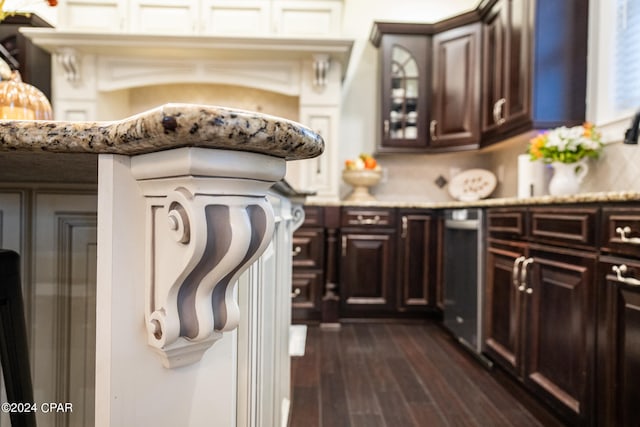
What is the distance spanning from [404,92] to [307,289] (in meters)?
1.72

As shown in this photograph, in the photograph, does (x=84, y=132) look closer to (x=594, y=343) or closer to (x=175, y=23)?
(x=594, y=343)

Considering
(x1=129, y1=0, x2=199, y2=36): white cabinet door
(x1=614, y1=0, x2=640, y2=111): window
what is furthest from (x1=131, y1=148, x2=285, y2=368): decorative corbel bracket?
(x1=129, y1=0, x2=199, y2=36): white cabinet door

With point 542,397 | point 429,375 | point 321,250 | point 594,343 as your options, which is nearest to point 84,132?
point 594,343

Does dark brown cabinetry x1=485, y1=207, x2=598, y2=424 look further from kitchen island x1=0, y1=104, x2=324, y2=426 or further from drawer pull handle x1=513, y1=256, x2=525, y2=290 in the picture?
kitchen island x1=0, y1=104, x2=324, y2=426

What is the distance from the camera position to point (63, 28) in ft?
10.4

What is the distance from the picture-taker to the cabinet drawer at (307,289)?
296cm

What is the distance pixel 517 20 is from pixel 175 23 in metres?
2.45

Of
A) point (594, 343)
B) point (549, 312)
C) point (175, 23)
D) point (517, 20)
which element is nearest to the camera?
point (594, 343)

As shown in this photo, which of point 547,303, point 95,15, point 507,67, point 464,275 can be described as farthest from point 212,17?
→ point 547,303

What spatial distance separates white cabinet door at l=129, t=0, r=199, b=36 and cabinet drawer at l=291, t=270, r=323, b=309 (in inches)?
81.5

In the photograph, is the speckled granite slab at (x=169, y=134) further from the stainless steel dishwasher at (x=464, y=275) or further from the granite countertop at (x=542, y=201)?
the stainless steel dishwasher at (x=464, y=275)

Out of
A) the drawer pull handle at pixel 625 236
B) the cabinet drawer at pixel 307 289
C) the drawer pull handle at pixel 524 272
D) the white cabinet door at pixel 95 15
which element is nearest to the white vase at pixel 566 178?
the drawer pull handle at pixel 524 272

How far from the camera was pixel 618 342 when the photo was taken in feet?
3.98

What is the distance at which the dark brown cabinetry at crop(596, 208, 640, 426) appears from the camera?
1147 mm
